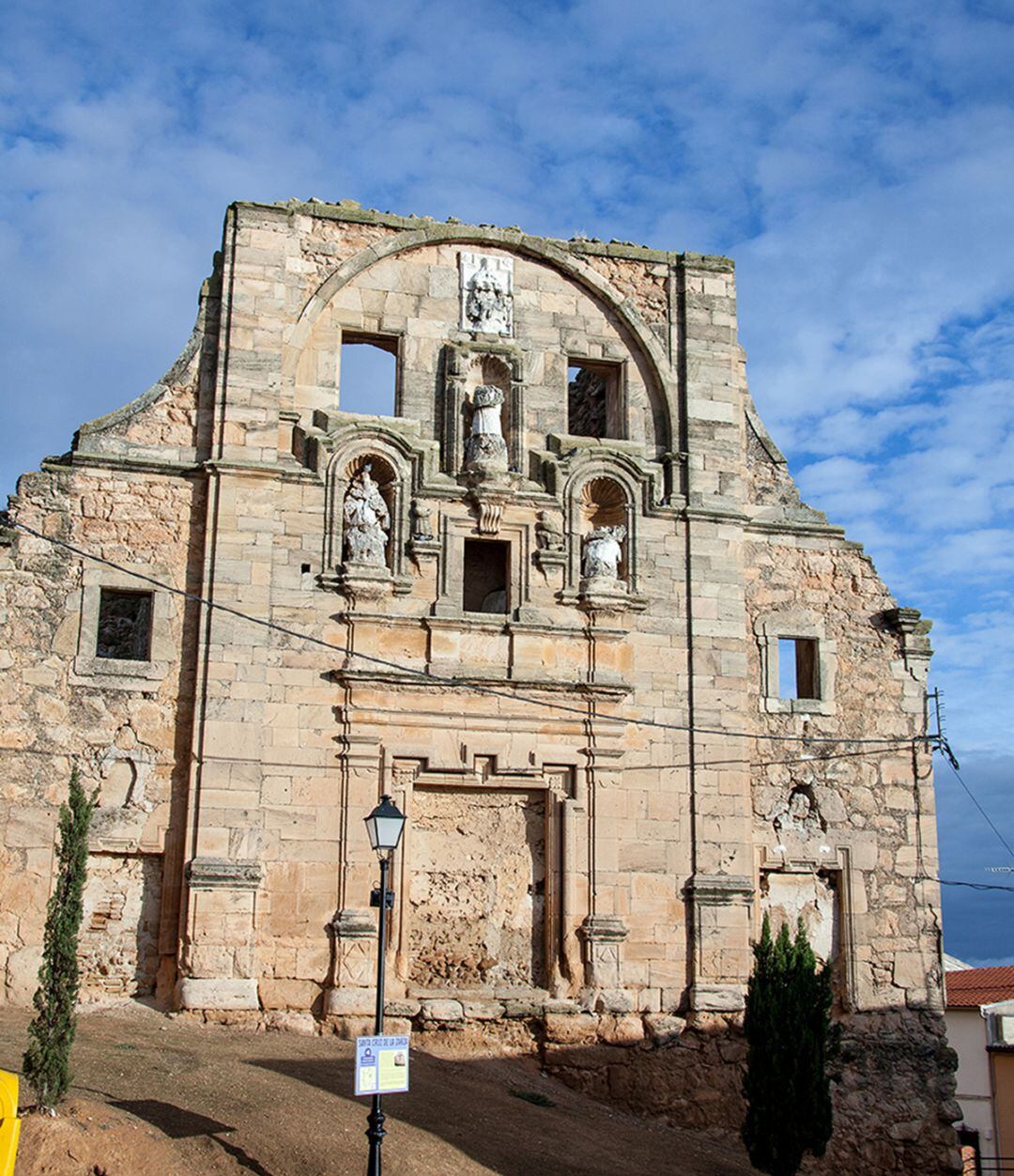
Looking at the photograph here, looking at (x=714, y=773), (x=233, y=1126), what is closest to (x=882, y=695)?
(x=714, y=773)

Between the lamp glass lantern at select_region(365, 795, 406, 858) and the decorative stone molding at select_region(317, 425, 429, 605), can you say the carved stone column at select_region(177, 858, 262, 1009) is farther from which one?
the lamp glass lantern at select_region(365, 795, 406, 858)

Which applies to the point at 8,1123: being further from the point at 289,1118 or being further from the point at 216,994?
the point at 216,994

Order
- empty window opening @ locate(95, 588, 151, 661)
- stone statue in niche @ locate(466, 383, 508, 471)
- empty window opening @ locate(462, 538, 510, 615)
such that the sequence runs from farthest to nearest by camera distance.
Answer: empty window opening @ locate(462, 538, 510, 615), stone statue in niche @ locate(466, 383, 508, 471), empty window opening @ locate(95, 588, 151, 661)

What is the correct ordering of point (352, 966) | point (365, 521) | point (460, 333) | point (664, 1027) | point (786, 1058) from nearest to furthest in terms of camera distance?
point (786, 1058) → point (352, 966) → point (664, 1027) → point (365, 521) → point (460, 333)

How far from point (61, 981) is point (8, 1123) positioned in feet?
11.9

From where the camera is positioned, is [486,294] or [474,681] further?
[486,294]

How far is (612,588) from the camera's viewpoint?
18.1 meters

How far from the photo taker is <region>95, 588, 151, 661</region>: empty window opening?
56.2 feet

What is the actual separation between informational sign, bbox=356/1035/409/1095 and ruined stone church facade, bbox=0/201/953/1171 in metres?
4.74

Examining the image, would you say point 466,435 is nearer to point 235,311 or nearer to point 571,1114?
point 235,311

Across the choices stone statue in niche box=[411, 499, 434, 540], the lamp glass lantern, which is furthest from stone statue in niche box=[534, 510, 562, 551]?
the lamp glass lantern

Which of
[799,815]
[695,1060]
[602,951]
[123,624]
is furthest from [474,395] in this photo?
[695,1060]

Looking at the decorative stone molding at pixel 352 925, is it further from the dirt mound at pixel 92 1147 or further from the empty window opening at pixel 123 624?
the dirt mound at pixel 92 1147

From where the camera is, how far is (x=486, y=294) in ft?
62.0
